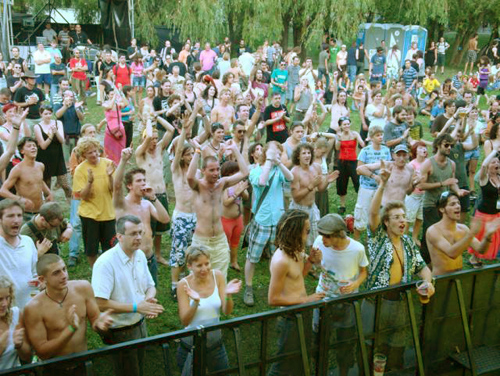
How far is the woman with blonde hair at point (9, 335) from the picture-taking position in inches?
149

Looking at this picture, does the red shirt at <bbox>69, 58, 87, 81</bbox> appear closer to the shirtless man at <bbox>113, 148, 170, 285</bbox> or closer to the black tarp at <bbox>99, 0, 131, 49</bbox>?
the black tarp at <bbox>99, 0, 131, 49</bbox>

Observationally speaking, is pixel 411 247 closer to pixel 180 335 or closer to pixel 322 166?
pixel 180 335

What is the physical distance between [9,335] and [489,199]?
5.75m

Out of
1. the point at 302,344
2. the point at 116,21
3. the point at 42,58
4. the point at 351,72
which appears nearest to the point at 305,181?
the point at 302,344

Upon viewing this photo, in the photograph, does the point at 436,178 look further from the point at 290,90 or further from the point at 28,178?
the point at 290,90

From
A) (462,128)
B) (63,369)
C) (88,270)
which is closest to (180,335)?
(63,369)

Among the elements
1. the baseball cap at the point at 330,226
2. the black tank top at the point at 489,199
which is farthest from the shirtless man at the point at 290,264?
the black tank top at the point at 489,199

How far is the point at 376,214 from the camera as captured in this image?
17.7ft

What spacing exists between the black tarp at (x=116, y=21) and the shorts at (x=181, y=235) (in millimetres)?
19376

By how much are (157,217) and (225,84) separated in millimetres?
7421

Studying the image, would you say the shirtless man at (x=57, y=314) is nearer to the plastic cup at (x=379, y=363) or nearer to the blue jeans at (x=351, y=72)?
the plastic cup at (x=379, y=363)

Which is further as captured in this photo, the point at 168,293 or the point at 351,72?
the point at 351,72

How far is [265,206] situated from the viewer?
22.4ft

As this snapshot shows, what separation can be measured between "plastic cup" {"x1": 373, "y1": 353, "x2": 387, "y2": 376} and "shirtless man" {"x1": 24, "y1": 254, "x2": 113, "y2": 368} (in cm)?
197
